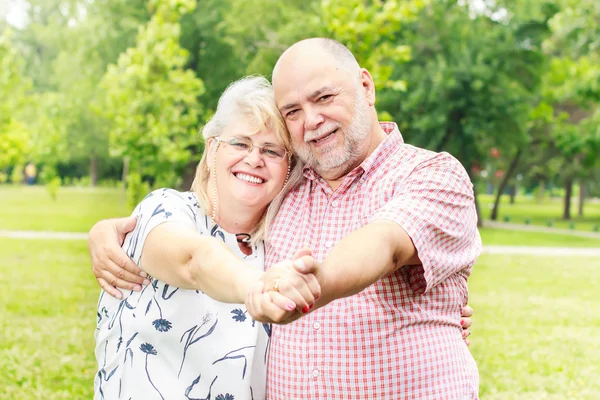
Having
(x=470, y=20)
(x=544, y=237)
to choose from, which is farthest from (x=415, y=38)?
(x=544, y=237)

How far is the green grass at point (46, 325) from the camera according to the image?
6.75 m

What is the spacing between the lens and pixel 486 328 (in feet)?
31.7

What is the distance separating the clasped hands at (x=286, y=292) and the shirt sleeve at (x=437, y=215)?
538 mm

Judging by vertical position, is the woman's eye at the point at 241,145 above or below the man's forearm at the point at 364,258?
above

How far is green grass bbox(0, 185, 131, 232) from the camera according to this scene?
22922mm

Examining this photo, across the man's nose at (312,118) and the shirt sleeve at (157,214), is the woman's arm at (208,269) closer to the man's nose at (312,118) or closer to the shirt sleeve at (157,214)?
the shirt sleeve at (157,214)

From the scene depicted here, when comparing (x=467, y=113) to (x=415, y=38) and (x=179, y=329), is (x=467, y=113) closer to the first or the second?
(x=415, y=38)


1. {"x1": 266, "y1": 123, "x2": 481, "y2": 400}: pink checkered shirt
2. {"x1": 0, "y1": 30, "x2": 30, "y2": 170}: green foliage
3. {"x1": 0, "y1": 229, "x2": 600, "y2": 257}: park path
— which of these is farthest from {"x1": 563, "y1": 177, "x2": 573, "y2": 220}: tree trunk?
{"x1": 266, "y1": 123, "x2": 481, "y2": 400}: pink checkered shirt

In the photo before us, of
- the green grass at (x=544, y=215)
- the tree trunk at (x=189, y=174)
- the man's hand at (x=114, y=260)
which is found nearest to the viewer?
the man's hand at (x=114, y=260)

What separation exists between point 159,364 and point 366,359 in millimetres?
747

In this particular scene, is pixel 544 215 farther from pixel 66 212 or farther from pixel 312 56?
pixel 312 56

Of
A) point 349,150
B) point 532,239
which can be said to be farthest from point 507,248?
point 349,150

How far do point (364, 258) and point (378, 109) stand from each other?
68.9 feet

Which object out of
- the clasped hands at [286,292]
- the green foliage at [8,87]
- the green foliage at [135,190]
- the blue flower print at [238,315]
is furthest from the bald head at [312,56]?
the green foliage at [8,87]
